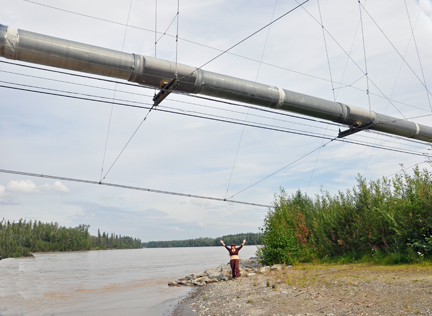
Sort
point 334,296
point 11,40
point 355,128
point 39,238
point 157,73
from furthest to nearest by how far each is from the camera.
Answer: point 39,238 < point 355,128 < point 157,73 < point 11,40 < point 334,296

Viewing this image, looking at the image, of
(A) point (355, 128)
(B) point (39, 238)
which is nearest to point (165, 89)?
(A) point (355, 128)

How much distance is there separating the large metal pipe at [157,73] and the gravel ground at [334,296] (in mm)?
8981

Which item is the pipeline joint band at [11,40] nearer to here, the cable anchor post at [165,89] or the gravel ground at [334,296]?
the cable anchor post at [165,89]

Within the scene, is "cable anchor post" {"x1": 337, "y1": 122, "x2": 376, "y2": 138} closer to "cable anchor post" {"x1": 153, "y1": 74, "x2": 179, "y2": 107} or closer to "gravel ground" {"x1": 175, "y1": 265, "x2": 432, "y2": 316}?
"gravel ground" {"x1": 175, "y1": 265, "x2": 432, "y2": 316}

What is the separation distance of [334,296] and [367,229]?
1068 centimetres

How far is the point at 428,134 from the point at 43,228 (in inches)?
5926

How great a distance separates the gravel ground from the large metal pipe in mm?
8981

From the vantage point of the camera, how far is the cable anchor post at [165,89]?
48.0ft

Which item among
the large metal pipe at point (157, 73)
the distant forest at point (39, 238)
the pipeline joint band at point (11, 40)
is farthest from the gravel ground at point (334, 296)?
the distant forest at point (39, 238)

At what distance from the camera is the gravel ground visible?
9984mm

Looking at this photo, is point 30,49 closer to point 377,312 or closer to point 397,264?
point 377,312

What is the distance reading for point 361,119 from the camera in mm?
20641

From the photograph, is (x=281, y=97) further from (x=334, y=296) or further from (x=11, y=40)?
(x=11, y=40)

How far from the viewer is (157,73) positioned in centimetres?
1466
